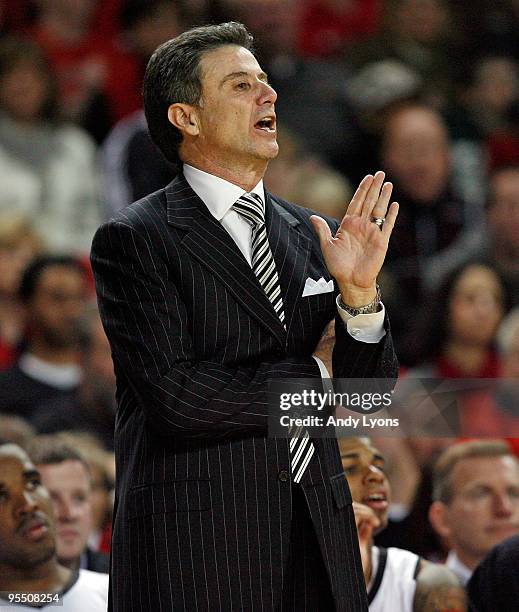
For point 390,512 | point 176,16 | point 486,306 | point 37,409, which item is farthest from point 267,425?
point 176,16

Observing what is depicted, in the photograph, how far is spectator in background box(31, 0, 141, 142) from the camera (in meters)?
6.08

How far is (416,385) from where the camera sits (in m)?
2.78

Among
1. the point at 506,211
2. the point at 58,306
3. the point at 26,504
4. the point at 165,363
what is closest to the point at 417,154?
the point at 506,211

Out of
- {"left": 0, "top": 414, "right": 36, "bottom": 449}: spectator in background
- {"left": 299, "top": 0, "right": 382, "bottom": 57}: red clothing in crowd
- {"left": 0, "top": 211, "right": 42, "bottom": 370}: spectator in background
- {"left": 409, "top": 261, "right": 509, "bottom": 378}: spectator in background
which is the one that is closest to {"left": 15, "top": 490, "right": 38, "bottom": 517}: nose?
{"left": 0, "top": 414, "right": 36, "bottom": 449}: spectator in background

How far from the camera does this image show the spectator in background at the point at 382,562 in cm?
299

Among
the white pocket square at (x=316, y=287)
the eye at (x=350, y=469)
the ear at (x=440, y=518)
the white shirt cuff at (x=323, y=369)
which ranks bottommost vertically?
the ear at (x=440, y=518)

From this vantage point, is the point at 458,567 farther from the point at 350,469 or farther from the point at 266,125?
the point at 266,125

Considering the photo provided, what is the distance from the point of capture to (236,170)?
8.31ft

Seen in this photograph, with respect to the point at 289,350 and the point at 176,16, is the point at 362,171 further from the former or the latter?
the point at 289,350

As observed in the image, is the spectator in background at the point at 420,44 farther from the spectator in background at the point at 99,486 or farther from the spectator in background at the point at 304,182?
the spectator in background at the point at 99,486

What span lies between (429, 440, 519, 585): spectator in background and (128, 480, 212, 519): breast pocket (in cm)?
98

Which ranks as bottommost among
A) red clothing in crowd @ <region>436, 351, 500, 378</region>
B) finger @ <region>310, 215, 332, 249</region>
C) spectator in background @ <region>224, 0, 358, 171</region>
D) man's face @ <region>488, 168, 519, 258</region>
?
finger @ <region>310, 215, 332, 249</region>

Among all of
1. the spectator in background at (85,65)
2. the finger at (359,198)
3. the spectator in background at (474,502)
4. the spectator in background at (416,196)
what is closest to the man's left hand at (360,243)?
the finger at (359,198)

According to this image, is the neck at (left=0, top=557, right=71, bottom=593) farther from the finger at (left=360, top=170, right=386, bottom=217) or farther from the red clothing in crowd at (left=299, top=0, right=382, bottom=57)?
the red clothing in crowd at (left=299, top=0, right=382, bottom=57)
